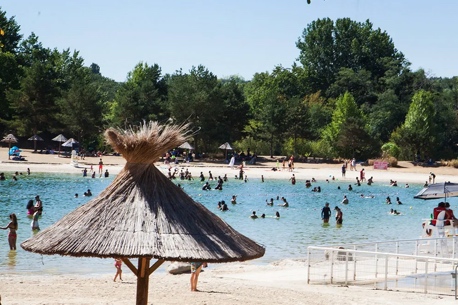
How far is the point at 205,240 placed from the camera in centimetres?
1240

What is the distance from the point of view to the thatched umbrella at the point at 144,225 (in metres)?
12.0

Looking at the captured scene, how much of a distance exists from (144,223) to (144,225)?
1.4 inches

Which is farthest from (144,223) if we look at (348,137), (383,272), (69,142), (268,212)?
(348,137)

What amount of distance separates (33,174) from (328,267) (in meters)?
50.2

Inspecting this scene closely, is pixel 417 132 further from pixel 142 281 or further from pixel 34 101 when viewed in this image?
pixel 142 281

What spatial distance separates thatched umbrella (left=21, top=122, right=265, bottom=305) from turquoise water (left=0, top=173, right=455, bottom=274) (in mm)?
13062

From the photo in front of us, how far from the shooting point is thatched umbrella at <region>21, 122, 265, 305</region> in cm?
1202

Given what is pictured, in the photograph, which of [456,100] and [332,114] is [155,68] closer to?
[332,114]

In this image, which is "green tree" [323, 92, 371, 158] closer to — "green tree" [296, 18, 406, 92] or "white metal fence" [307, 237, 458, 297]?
"green tree" [296, 18, 406, 92]

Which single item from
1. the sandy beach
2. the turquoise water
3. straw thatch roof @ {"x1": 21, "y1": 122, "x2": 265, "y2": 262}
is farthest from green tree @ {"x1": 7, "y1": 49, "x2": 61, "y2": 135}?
straw thatch roof @ {"x1": 21, "y1": 122, "x2": 265, "y2": 262}

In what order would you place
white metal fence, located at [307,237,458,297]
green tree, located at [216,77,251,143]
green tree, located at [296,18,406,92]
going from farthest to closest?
green tree, located at [296,18,406,92] → green tree, located at [216,77,251,143] → white metal fence, located at [307,237,458,297]

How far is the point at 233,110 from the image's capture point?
8725 cm

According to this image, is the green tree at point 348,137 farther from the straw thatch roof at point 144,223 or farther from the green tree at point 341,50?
the straw thatch roof at point 144,223

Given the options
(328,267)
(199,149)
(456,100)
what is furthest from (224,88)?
(328,267)
